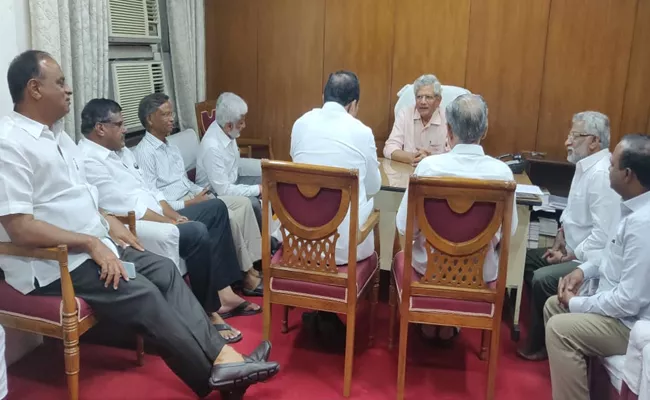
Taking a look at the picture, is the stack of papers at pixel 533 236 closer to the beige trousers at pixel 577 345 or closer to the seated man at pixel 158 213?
the beige trousers at pixel 577 345

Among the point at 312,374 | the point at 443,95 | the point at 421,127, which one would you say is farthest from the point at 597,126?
the point at 312,374

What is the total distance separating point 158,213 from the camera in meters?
3.04

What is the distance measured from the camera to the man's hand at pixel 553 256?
3.06 m

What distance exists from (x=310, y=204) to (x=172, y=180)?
1.28 metres

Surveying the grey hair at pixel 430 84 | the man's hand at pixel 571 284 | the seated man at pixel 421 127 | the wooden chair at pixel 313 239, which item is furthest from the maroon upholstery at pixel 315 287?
the grey hair at pixel 430 84

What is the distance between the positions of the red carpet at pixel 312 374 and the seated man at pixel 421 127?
1208 millimetres

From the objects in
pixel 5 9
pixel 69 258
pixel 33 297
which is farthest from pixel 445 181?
pixel 5 9

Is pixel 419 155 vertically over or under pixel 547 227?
over

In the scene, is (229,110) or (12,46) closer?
(12,46)

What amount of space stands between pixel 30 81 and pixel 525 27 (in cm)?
325

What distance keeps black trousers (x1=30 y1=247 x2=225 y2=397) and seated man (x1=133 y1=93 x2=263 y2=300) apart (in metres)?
0.87

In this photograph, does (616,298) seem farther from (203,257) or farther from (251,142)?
(251,142)

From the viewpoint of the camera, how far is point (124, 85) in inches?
153

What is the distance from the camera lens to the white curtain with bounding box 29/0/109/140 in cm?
283
